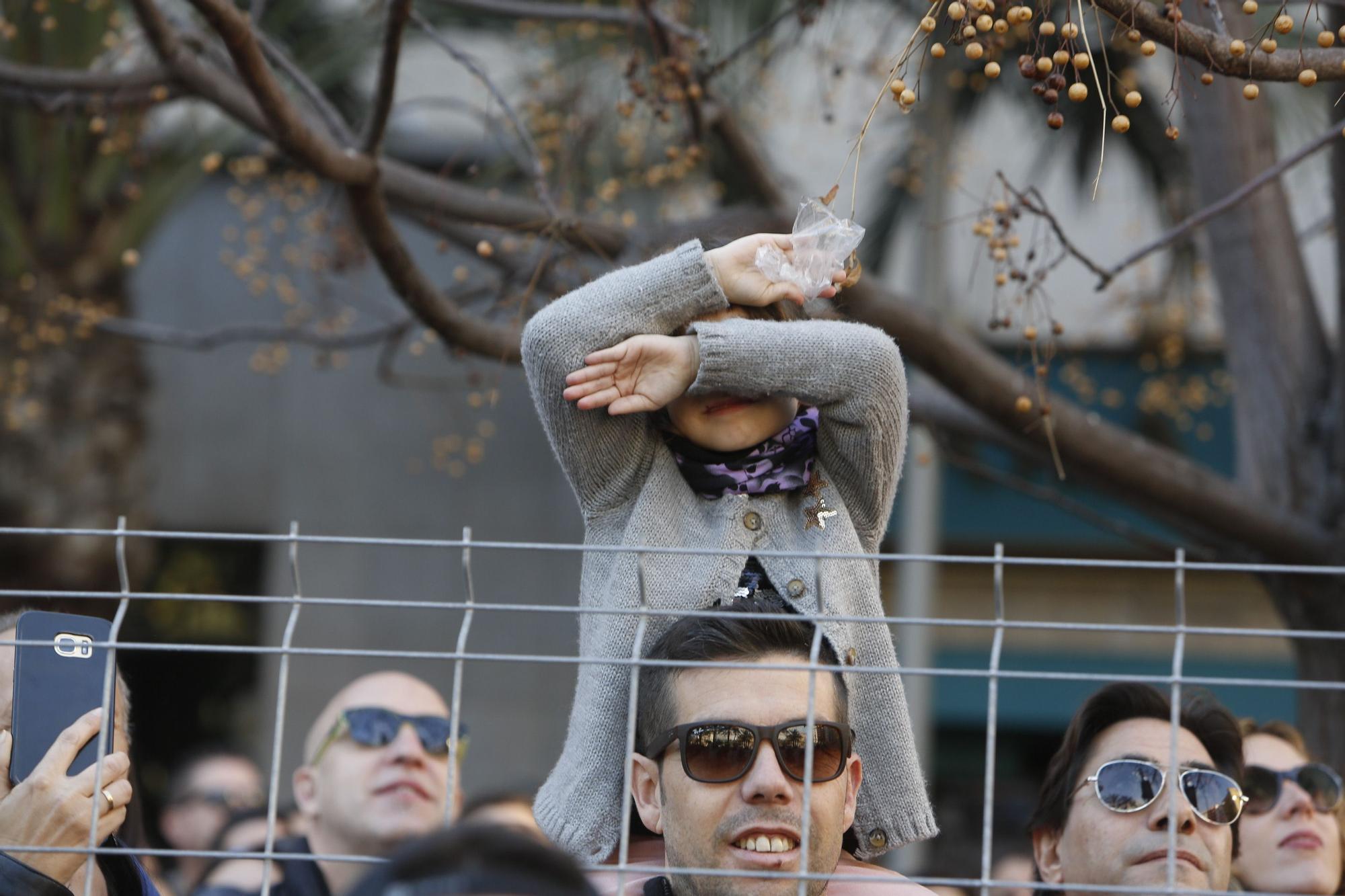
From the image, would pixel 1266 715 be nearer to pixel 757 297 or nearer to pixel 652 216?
pixel 652 216

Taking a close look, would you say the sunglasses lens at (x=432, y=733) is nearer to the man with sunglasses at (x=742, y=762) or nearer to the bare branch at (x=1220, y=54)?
the man with sunglasses at (x=742, y=762)

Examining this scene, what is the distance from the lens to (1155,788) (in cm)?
266

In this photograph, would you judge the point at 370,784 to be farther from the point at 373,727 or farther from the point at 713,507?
the point at 713,507

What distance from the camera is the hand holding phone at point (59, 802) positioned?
205 cm

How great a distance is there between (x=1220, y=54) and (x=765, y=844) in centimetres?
129

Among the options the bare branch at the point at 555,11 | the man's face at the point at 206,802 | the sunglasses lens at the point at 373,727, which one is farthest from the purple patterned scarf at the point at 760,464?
the man's face at the point at 206,802

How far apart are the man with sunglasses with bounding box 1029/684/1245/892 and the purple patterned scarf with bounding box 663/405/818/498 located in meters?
0.72

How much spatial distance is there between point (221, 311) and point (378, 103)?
247 inches

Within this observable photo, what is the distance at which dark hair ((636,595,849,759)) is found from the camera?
7.34ft

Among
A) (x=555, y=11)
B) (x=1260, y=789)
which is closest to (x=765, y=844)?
(x=1260, y=789)

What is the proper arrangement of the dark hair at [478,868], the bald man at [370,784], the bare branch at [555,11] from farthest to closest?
the bare branch at [555,11], the bald man at [370,784], the dark hair at [478,868]

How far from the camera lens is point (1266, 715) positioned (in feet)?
30.0

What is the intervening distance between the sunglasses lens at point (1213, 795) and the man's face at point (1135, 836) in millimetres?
19

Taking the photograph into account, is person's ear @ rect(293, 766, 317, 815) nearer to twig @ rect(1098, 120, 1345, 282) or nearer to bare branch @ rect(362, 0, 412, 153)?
bare branch @ rect(362, 0, 412, 153)
